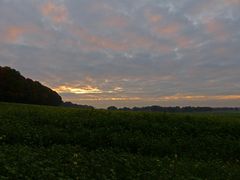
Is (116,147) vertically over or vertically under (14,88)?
under

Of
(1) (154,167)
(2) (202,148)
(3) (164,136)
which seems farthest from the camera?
(3) (164,136)

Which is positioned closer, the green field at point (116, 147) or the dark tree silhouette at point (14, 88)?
the green field at point (116, 147)

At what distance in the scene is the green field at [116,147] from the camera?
13406mm

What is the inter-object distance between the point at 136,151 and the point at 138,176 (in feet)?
26.2

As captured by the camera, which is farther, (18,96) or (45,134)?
(18,96)

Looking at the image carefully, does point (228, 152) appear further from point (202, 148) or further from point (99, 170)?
point (99, 170)

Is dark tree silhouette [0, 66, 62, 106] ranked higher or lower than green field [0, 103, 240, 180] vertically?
higher

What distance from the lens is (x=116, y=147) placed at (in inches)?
830

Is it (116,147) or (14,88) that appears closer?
(116,147)

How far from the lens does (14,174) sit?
11.1 meters

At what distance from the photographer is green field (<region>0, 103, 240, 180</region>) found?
13406mm

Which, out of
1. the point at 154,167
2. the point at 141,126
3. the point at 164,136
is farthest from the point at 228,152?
the point at 154,167

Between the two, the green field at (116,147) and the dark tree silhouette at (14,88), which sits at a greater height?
the dark tree silhouette at (14,88)

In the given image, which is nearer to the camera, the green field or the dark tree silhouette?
the green field
